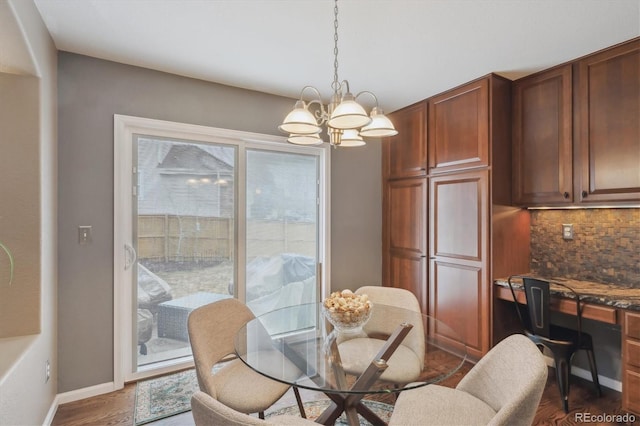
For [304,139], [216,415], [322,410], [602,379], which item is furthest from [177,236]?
[602,379]

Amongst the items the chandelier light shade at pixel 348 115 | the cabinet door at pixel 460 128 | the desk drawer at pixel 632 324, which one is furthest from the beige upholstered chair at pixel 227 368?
the cabinet door at pixel 460 128

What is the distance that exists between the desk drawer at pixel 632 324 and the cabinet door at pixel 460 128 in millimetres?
1379

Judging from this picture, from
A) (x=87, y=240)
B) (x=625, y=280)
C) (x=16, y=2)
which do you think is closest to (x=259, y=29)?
(x=16, y=2)

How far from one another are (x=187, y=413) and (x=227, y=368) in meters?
0.64

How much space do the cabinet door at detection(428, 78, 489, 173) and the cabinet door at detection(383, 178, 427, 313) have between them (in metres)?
0.36

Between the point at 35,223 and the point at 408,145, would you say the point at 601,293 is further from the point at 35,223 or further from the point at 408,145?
the point at 35,223

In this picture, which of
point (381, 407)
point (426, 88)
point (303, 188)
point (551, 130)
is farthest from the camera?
point (303, 188)

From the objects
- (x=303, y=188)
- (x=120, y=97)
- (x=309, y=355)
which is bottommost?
(x=309, y=355)

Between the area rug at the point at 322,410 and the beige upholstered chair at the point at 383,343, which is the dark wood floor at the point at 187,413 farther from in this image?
the beige upholstered chair at the point at 383,343

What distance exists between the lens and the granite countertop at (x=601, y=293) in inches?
81.0

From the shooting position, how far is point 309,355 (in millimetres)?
1697

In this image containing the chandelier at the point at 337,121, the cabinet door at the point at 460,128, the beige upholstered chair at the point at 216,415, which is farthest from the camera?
the cabinet door at the point at 460,128

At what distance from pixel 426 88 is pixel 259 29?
169 centimetres

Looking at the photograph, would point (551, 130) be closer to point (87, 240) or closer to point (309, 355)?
point (309, 355)
